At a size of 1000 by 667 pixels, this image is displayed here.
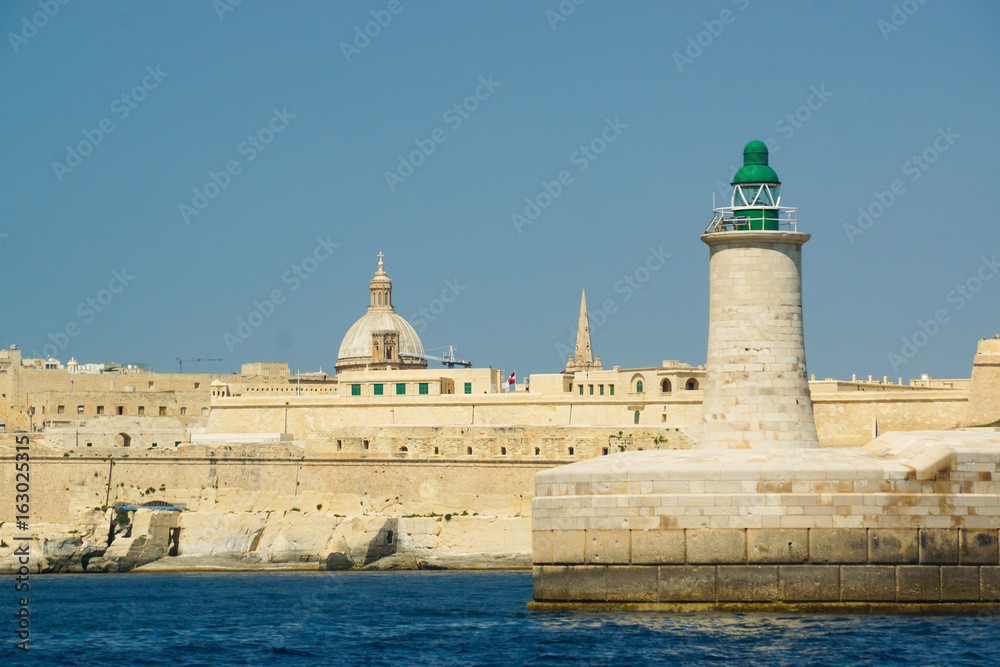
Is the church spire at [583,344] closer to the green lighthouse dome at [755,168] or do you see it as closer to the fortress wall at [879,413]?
the fortress wall at [879,413]

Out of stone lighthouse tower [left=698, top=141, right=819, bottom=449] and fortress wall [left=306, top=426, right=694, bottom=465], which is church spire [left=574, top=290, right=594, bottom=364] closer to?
fortress wall [left=306, top=426, right=694, bottom=465]

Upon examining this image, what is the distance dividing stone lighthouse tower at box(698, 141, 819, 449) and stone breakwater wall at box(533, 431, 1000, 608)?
2.24 metres

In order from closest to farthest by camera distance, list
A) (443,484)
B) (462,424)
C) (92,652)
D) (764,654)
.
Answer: (764,654), (92,652), (443,484), (462,424)

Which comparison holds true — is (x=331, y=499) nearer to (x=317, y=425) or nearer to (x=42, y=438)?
(x=317, y=425)

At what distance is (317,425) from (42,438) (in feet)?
34.8

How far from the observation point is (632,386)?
54.2 metres

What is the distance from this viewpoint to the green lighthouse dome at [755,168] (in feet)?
84.9

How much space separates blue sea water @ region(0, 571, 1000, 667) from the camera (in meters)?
20.0

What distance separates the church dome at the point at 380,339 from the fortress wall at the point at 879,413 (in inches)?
1176

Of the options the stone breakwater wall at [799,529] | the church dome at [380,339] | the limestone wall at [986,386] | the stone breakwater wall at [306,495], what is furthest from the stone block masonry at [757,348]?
the church dome at [380,339]

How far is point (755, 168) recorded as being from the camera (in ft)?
85.6

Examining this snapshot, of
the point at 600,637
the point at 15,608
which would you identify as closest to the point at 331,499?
the point at 15,608

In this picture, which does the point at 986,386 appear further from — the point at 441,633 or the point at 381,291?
the point at 381,291

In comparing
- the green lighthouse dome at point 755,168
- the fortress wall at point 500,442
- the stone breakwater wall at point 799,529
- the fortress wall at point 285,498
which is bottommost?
the stone breakwater wall at point 799,529
